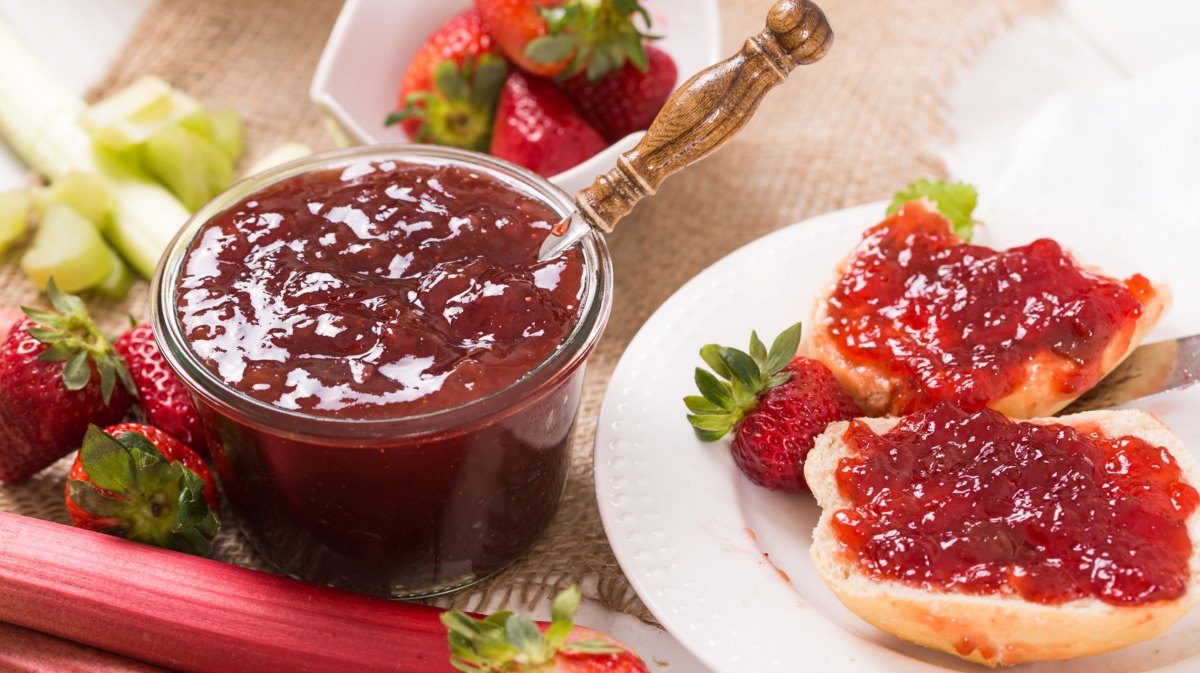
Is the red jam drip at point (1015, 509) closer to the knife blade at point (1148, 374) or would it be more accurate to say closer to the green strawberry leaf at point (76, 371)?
the knife blade at point (1148, 374)

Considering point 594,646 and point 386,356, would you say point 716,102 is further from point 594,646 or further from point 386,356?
point 594,646

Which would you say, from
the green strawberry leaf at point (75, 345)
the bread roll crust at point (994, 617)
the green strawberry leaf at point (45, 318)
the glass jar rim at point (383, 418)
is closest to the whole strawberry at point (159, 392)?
the green strawberry leaf at point (75, 345)

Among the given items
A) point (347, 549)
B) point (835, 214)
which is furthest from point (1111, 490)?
point (347, 549)

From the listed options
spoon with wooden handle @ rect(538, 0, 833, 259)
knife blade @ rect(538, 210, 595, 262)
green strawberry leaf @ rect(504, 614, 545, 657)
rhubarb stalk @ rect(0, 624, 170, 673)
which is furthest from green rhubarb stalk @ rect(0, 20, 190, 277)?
green strawberry leaf @ rect(504, 614, 545, 657)

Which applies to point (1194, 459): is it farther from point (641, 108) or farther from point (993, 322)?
point (641, 108)

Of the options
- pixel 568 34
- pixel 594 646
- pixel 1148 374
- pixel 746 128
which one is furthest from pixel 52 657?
pixel 746 128

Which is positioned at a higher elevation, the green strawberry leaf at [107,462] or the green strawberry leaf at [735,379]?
the green strawberry leaf at [107,462]
